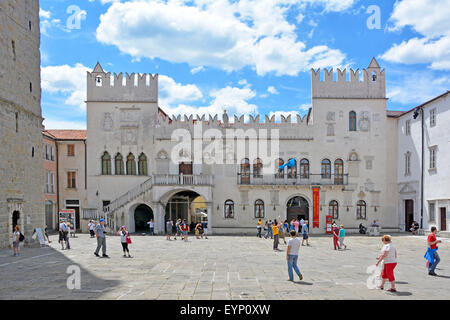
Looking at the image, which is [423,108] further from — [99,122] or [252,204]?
[99,122]

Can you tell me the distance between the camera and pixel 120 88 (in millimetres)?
37156

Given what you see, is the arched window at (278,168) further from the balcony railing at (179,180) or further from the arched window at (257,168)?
the balcony railing at (179,180)

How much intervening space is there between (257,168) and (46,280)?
25.3 metres

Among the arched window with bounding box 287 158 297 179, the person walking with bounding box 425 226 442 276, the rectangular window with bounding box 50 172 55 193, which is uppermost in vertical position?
the arched window with bounding box 287 158 297 179

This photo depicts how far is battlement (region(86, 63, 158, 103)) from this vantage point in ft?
121

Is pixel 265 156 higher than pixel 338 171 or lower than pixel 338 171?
higher

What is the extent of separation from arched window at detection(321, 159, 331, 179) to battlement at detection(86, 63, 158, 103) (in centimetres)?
1667

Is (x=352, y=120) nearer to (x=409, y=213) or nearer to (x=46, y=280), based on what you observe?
(x=409, y=213)

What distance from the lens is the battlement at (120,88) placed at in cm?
3700

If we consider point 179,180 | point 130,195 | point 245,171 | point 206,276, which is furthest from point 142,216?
point 206,276

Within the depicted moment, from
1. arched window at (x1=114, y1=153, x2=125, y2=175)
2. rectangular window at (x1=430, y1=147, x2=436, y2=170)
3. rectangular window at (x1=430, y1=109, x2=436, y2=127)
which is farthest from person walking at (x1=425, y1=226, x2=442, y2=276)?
arched window at (x1=114, y1=153, x2=125, y2=175)

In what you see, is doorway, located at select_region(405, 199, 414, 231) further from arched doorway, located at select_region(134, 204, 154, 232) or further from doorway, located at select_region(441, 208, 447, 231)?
arched doorway, located at select_region(134, 204, 154, 232)

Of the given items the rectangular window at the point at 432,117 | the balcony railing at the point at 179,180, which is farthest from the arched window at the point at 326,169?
the balcony railing at the point at 179,180
